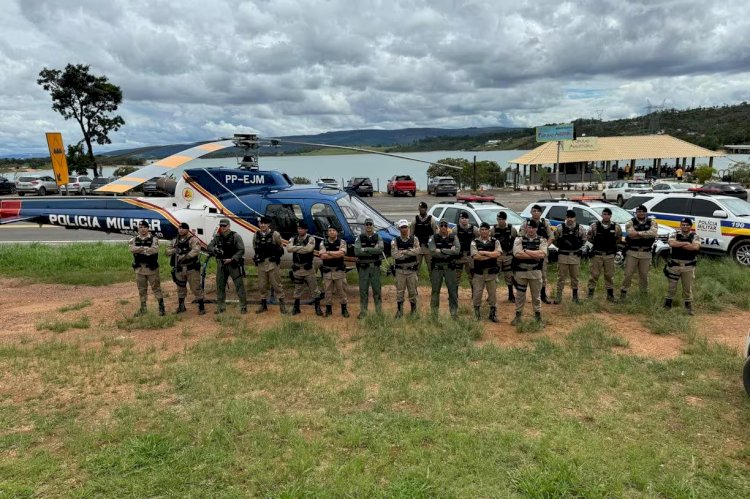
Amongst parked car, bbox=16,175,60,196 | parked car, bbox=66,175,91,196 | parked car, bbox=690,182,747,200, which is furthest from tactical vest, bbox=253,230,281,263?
parked car, bbox=16,175,60,196

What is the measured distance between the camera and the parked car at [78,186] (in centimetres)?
3664

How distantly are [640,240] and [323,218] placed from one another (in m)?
6.02

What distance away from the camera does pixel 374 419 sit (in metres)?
5.40

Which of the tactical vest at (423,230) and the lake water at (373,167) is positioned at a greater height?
the lake water at (373,167)

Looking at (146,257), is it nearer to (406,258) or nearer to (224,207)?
(224,207)

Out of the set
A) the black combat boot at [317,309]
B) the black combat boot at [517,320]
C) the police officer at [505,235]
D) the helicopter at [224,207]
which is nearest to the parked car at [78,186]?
the helicopter at [224,207]

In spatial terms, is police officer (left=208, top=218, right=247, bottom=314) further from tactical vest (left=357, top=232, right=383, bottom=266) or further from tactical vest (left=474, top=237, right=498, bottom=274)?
tactical vest (left=474, top=237, right=498, bottom=274)

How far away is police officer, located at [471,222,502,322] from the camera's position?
8.88 metres

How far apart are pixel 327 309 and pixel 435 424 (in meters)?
4.56

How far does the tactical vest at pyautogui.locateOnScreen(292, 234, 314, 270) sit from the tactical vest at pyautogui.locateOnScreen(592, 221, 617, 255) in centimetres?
552

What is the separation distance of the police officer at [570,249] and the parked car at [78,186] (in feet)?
117

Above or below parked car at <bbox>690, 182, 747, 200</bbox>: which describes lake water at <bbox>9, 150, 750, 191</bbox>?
above

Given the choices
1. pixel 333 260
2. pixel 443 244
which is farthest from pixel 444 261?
pixel 333 260

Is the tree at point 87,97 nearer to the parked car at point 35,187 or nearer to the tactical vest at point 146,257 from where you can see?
the parked car at point 35,187
